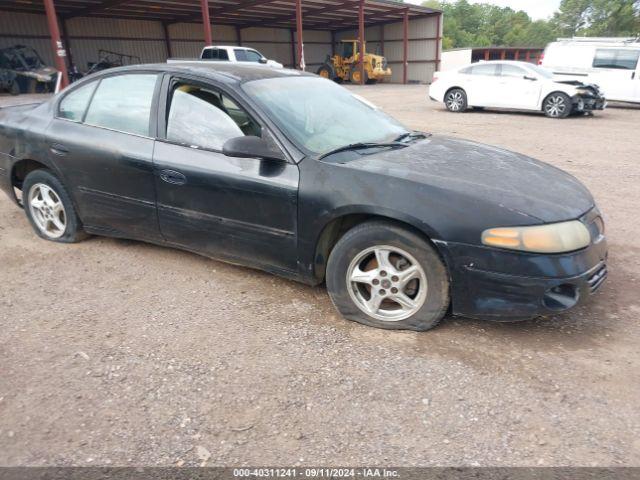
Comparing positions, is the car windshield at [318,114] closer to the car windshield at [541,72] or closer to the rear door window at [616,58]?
the car windshield at [541,72]

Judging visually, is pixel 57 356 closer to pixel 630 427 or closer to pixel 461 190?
pixel 461 190

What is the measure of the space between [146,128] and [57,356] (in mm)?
1662

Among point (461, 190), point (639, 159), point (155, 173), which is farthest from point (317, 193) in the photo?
point (639, 159)

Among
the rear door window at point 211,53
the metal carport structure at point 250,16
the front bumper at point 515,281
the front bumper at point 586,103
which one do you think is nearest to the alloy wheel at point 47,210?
the front bumper at point 515,281

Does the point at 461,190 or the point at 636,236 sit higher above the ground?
the point at 461,190

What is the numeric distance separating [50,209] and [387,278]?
3103 mm

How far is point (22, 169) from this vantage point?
14.0ft

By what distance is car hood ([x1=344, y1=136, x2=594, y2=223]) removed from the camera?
102 inches

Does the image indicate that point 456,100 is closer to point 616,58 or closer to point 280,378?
point 616,58

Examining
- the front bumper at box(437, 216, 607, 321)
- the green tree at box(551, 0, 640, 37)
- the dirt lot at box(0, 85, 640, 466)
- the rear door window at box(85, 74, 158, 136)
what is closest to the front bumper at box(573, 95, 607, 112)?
the dirt lot at box(0, 85, 640, 466)

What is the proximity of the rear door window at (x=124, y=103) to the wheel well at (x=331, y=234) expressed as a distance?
1.55m

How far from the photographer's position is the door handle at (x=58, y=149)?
3803mm

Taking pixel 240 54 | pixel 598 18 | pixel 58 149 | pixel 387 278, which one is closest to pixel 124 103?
pixel 58 149

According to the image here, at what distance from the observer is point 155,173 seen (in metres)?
3.37
